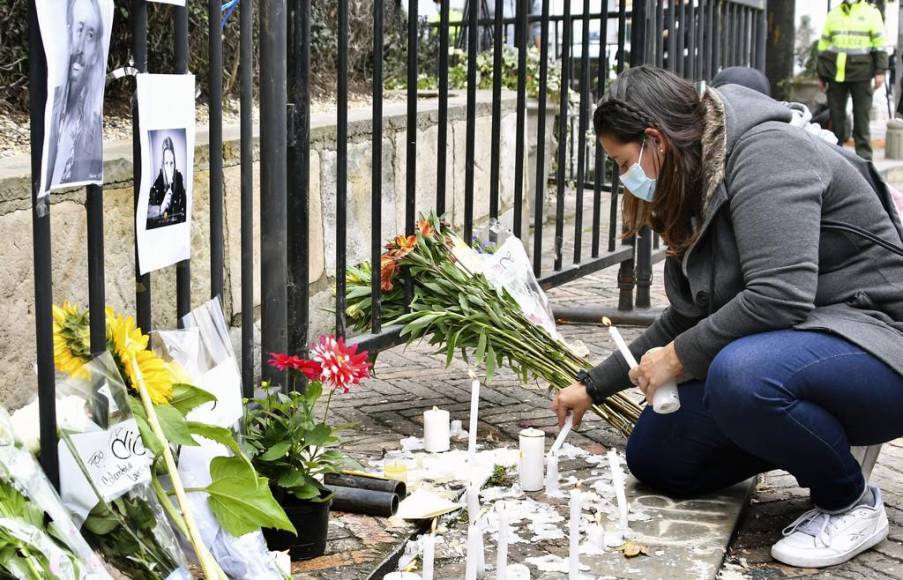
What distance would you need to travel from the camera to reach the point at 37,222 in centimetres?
215

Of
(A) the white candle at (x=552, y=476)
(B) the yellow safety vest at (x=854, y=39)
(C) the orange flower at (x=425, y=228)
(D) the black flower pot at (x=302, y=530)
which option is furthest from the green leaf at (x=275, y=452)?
(B) the yellow safety vest at (x=854, y=39)

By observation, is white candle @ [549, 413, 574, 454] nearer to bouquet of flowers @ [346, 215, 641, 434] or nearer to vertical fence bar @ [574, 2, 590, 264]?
bouquet of flowers @ [346, 215, 641, 434]

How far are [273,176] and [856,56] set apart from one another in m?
10.4

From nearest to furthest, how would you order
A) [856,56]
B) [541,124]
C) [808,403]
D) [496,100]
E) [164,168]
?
[164,168], [808,403], [496,100], [541,124], [856,56]

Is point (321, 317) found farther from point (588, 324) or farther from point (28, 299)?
point (28, 299)

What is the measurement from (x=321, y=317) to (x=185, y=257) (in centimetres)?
241

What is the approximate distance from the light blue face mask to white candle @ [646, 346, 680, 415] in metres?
0.47

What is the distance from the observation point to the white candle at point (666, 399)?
A: 3.09 meters

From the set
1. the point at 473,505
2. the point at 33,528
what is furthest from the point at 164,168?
the point at 473,505

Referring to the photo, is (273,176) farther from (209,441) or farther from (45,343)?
(45,343)

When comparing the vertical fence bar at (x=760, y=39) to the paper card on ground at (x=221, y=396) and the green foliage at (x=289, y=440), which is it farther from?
the paper card on ground at (x=221, y=396)

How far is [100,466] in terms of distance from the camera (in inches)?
86.7

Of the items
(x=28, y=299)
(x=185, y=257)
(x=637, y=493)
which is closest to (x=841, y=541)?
(x=637, y=493)

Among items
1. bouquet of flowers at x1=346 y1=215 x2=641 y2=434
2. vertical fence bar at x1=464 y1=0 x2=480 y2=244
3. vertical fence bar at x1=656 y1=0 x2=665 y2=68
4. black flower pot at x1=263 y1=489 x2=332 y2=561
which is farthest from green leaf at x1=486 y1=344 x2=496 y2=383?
vertical fence bar at x1=656 y1=0 x2=665 y2=68
